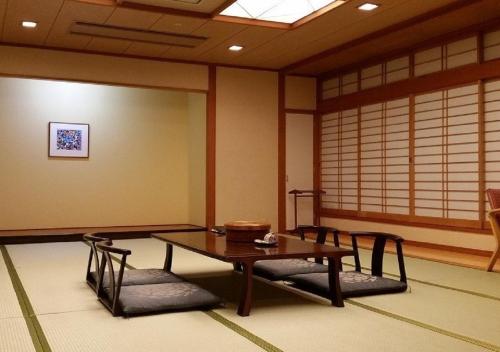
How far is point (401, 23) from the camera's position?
593cm

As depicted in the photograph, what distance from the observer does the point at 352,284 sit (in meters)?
3.87

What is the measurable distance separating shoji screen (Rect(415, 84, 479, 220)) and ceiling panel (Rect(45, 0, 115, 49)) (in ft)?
12.9

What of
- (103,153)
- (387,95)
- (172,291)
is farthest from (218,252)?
(103,153)

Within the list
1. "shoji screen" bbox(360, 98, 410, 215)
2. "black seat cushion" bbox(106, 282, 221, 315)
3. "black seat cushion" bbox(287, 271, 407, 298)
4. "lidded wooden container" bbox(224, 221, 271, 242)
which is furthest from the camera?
"shoji screen" bbox(360, 98, 410, 215)

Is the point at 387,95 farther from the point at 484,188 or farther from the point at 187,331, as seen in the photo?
the point at 187,331

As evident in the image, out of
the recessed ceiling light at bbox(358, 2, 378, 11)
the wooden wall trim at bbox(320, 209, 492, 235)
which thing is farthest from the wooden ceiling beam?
the wooden wall trim at bbox(320, 209, 492, 235)

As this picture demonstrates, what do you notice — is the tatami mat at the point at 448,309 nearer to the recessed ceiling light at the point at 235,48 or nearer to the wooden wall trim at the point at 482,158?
the wooden wall trim at the point at 482,158

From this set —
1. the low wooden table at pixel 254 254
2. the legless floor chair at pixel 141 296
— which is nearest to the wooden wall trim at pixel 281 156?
the low wooden table at pixel 254 254

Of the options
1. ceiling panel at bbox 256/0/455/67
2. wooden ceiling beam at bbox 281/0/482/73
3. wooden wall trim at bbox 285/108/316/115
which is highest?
ceiling panel at bbox 256/0/455/67

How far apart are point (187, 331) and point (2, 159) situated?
6.05 m

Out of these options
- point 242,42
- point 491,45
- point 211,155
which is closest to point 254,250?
point 242,42

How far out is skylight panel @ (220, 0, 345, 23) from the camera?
17.8ft

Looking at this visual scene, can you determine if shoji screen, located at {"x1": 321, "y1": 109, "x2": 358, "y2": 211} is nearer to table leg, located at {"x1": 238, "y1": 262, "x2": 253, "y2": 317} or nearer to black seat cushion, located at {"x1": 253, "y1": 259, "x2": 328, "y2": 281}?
black seat cushion, located at {"x1": 253, "y1": 259, "x2": 328, "y2": 281}

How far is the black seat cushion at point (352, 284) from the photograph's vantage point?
12.3ft
